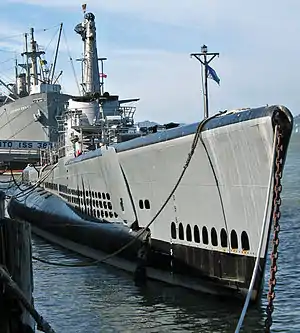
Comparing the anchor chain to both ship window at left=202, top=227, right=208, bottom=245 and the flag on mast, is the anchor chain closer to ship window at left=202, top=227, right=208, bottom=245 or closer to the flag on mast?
ship window at left=202, top=227, right=208, bottom=245

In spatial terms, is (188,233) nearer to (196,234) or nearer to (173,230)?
(196,234)

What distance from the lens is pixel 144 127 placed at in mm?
25109

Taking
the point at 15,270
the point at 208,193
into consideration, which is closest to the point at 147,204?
the point at 208,193

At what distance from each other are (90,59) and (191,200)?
20026 mm

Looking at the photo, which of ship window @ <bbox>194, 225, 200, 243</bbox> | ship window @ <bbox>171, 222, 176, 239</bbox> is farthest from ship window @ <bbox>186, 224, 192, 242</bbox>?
ship window @ <bbox>171, 222, 176, 239</bbox>

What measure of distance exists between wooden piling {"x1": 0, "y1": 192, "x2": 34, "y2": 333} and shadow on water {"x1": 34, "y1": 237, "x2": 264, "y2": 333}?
2060mm

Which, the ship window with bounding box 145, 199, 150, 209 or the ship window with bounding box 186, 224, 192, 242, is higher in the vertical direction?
the ship window with bounding box 145, 199, 150, 209

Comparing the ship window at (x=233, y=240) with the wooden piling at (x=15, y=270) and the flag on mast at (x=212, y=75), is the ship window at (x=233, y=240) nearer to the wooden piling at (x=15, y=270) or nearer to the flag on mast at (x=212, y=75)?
the wooden piling at (x=15, y=270)

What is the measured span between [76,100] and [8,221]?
20.7 m

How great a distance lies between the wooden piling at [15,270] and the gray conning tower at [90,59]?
72.0 ft

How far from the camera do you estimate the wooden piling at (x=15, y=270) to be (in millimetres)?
10688

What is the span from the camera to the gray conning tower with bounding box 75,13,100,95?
34.1 metres

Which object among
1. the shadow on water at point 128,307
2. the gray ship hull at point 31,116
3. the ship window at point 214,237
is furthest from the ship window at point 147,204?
the gray ship hull at point 31,116

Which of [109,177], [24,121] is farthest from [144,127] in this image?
[24,121]
